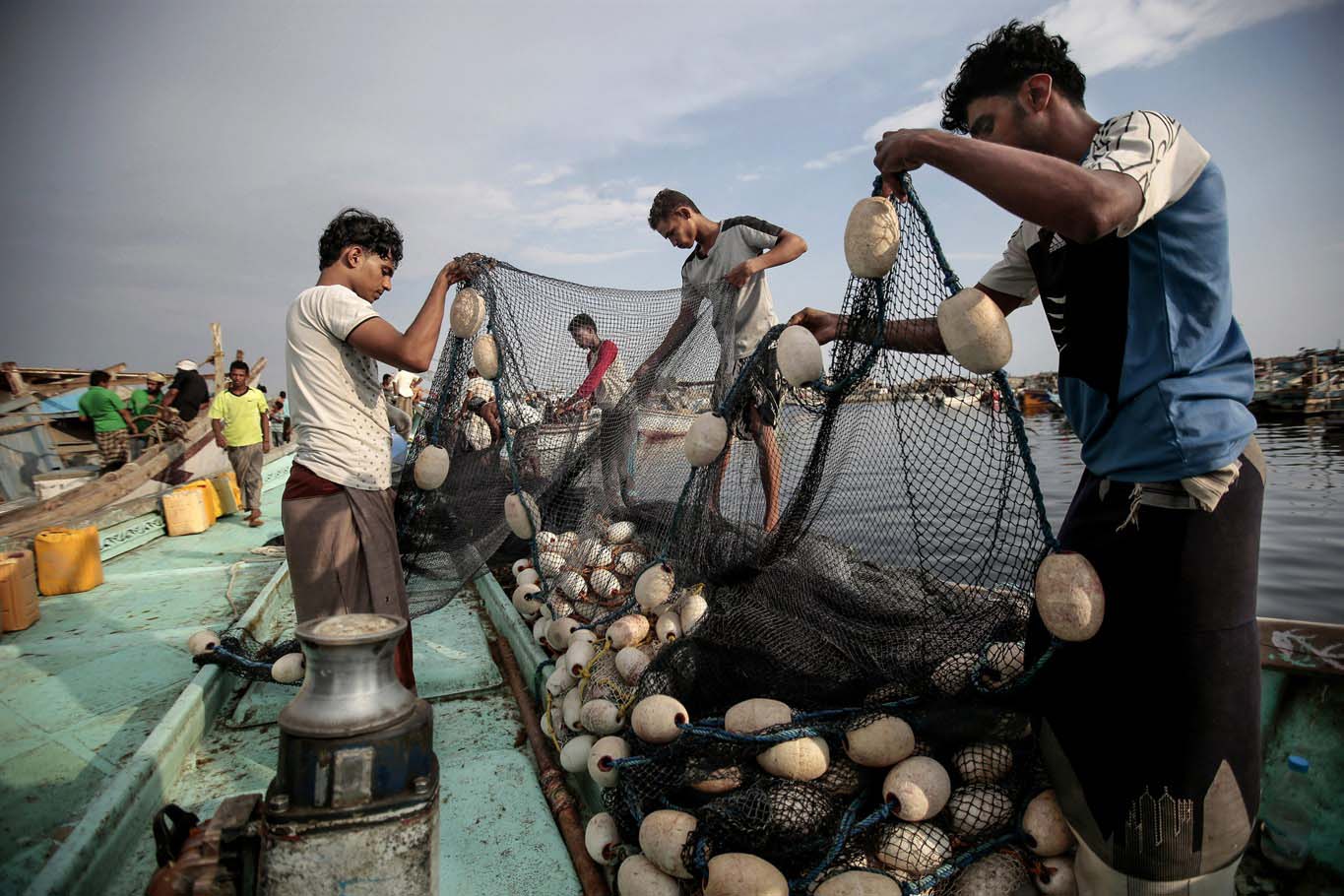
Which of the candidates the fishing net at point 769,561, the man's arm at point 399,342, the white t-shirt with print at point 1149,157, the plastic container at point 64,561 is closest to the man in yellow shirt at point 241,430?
the plastic container at point 64,561

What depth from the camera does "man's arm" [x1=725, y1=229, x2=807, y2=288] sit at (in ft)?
11.3

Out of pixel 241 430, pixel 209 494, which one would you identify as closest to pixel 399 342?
pixel 241 430

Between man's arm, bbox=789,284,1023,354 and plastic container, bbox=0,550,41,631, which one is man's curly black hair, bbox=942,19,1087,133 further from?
plastic container, bbox=0,550,41,631

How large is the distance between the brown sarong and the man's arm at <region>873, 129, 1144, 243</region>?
7.28ft

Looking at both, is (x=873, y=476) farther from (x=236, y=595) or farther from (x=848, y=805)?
(x=236, y=595)

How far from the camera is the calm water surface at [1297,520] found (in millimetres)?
6793

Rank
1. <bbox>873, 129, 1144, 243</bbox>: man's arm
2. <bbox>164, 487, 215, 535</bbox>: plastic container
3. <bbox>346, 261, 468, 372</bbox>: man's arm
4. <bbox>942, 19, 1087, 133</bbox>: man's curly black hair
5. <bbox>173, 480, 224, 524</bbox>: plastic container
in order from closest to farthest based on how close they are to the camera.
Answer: <bbox>873, 129, 1144, 243</bbox>: man's arm < <bbox>942, 19, 1087, 133</bbox>: man's curly black hair < <bbox>346, 261, 468, 372</bbox>: man's arm < <bbox>164, 487, 215, 535</bbox>: plastic container < <bbox>173, 480, 224, 524</bbox>: plastic container

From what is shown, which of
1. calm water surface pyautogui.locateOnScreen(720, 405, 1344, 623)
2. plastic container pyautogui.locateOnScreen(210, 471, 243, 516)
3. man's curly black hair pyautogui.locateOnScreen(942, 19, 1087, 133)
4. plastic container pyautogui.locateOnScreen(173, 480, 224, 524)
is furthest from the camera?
plastic container pyautogui.locateOnScreen(210, 471, 243, 516)

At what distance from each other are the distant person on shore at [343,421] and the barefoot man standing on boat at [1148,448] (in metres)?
1.83

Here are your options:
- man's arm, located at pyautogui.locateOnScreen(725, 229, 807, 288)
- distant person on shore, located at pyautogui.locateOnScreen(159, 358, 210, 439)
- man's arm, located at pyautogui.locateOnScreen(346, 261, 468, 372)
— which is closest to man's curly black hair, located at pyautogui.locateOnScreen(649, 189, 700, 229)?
man's arm, located at pyautogui.locateOnScreen(725, 229, 807, 288)

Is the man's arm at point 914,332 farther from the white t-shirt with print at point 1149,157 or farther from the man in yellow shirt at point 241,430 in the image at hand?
the man in yellow shirt at point 241,430

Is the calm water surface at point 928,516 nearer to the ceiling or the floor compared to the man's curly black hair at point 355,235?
nearer to the floor

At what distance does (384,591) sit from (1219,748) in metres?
2.50

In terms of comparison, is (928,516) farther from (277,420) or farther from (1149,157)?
(277,420)
